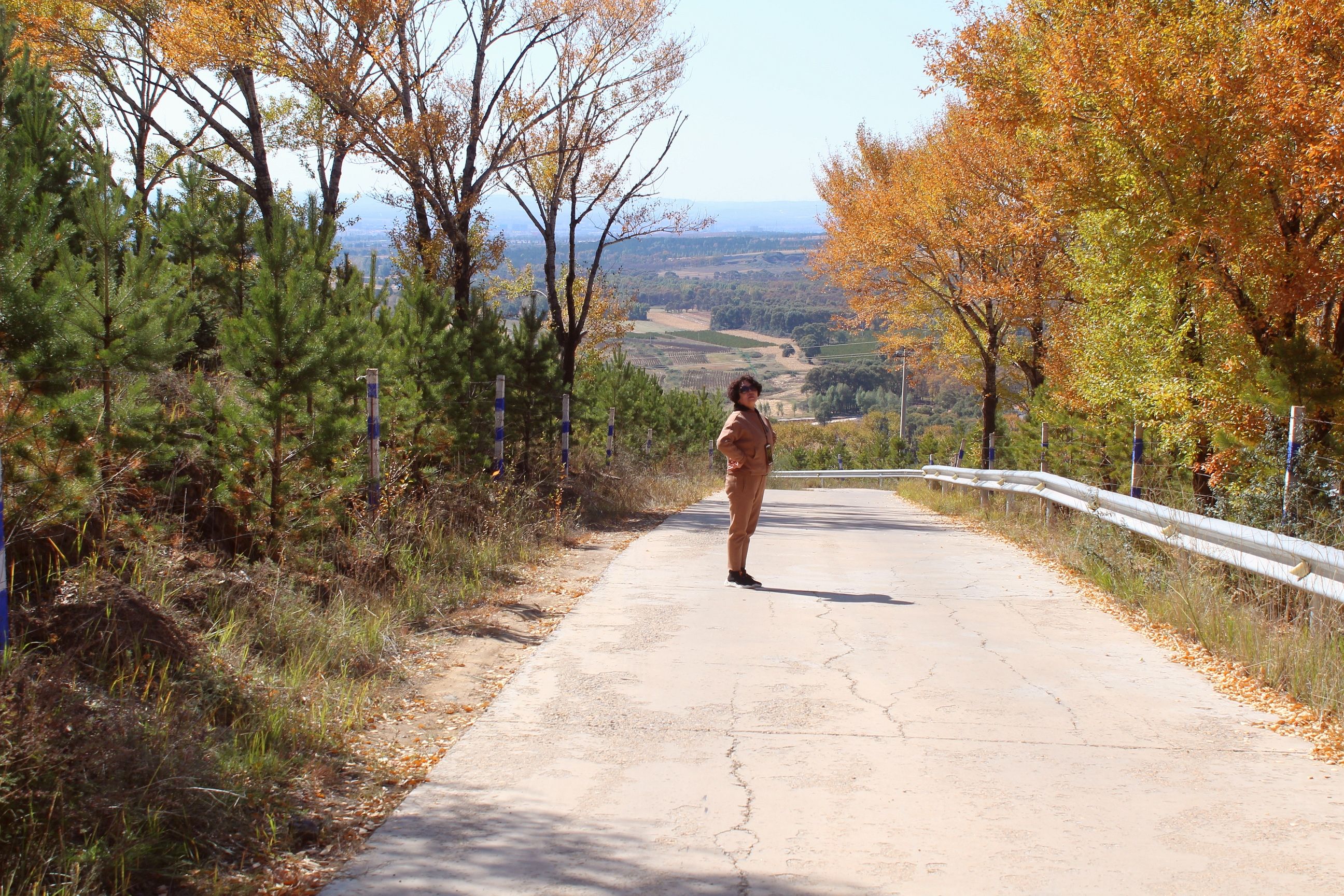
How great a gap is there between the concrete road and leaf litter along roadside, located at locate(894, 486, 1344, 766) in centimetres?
13

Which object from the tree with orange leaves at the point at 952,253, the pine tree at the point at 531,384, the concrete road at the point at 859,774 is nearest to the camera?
the concrete road at the point at 859,774

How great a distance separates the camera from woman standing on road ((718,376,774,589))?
9.84 metres

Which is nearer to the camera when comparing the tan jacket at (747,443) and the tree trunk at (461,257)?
the tan jacket at (747,443)

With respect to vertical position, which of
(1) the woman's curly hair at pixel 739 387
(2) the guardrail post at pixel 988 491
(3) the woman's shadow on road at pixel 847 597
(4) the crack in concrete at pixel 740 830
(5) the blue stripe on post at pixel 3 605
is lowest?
(2) the guardrail post at pixel 988 491

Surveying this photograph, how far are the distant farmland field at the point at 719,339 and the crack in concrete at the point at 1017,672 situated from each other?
167 metres

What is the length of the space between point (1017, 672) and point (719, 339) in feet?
578

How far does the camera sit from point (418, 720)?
5.82 meters

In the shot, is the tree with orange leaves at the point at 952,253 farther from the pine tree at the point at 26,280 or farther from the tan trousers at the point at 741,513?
the pine tree at the point at 26,280

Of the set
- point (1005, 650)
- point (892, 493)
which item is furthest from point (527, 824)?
point (892, 493)

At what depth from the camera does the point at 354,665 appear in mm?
6473

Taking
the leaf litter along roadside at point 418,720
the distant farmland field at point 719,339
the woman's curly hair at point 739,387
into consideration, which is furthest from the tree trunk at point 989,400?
the distant farmland field at point 719,339

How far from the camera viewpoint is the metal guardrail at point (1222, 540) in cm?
666

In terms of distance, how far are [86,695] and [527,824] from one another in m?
1.84

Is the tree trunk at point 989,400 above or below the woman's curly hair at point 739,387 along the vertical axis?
below
